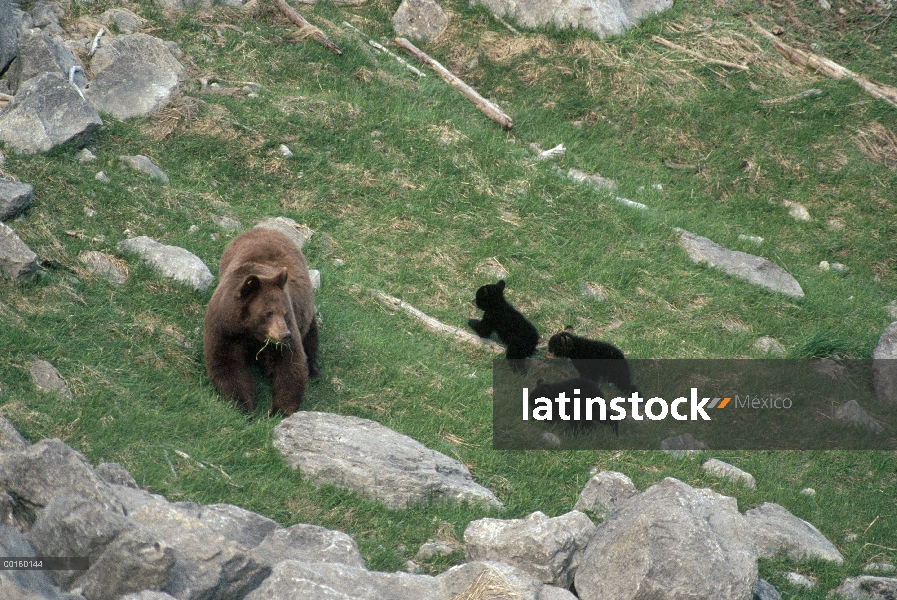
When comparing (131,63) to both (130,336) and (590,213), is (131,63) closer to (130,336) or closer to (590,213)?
(130,336)

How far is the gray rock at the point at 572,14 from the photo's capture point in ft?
45.9

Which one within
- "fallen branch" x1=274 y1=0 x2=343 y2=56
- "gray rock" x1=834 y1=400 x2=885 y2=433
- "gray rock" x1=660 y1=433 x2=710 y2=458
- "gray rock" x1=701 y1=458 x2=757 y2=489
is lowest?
"gray rock" x1=660 y1=433 x2=710 y2=458

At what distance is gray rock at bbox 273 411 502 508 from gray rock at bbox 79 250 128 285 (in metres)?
2.32

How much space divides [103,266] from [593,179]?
6.96 m

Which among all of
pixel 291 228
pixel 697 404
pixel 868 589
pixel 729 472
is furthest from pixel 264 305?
pixel 868 589

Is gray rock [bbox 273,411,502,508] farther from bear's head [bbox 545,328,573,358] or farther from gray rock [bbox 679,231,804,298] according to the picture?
gray rock [bbox 679,231,804,298]

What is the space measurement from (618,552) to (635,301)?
206 inches

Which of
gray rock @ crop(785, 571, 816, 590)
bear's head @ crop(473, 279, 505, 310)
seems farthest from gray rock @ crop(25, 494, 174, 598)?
bear's head @ crop(473, 279, 505, 310)

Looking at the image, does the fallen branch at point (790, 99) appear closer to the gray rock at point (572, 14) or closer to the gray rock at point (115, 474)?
the gray rock at point (572, 14)

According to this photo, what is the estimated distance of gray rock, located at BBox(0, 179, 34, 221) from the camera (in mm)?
7410

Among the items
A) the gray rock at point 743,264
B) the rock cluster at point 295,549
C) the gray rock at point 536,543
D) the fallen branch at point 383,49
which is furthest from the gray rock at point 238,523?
the fallen branch at point 383,49

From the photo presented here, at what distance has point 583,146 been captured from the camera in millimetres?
12742

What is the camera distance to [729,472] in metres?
7.41

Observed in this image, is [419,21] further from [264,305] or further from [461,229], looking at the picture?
[264,305]
